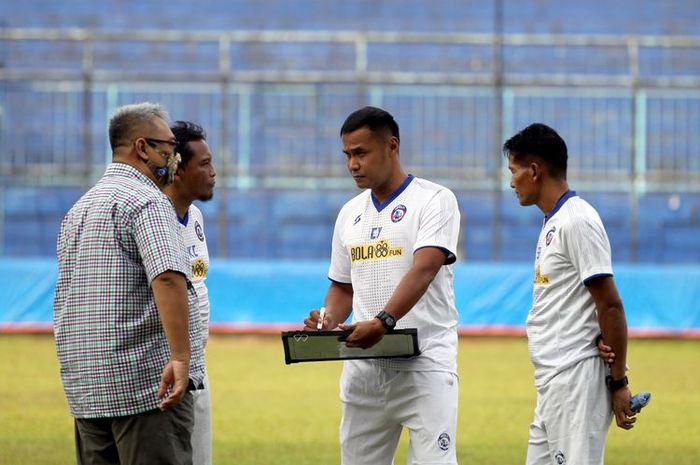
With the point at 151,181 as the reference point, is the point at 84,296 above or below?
below

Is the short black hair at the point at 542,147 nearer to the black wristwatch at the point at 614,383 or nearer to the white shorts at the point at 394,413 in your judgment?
the black wristwatch at the point at 614,383

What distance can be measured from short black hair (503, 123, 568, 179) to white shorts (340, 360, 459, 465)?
3.61 ft

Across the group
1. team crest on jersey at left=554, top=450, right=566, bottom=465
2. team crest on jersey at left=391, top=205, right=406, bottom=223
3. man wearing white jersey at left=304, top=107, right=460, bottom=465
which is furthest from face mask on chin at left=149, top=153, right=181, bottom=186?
team crest on jersey at left=554, top=450, right=566, bottom=465

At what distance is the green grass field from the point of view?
10.1m

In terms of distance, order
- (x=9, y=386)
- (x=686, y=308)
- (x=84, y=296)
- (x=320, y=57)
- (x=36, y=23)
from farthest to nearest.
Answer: (x=36, y=23) < (x=320, y=57) < (x=686, y=308) < (x=9, y=386) < (x=84, y=296)

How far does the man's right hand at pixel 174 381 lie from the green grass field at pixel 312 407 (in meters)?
4.52

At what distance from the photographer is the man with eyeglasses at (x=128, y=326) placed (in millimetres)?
5129

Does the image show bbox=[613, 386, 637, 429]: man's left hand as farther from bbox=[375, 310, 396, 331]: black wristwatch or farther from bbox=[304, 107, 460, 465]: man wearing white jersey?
bbox=[375, 310, 396, 331]: black wristwatch

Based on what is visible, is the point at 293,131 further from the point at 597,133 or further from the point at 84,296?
the point at 84,296

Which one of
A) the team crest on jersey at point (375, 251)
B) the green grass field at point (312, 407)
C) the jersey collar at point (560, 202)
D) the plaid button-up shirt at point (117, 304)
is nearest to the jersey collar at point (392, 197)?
the team crest on jersey at point (375, 251)

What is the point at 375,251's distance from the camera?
630 centimetres

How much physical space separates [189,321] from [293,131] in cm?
1981

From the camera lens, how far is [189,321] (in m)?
5.36

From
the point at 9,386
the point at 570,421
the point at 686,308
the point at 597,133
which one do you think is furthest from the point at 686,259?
the point at 570,421
